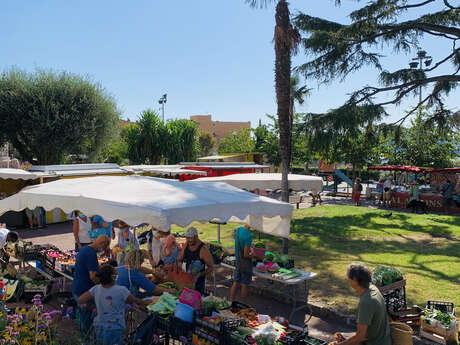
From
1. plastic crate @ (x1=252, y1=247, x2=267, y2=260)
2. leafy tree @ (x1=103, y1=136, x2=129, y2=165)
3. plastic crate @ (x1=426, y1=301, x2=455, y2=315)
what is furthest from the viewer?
leafy tree @ (x1=103, y1=136, x2=129, y2=165)

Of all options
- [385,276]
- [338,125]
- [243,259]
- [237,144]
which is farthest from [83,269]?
[237,144]

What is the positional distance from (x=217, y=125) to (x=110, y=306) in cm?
9958

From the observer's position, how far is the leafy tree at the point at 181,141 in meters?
37.6

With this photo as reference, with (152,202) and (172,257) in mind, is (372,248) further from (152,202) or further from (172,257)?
(152,202)

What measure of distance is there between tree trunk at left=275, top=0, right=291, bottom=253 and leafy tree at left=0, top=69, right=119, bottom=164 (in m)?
15.9

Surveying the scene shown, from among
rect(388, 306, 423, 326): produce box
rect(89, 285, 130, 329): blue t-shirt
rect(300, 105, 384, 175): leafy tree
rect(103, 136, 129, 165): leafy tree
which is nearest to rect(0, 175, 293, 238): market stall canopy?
rect(89, 285, 130, 329): blue t-shirt

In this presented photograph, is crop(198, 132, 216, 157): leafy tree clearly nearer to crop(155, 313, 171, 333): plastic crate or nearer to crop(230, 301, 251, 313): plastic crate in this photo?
crop(230, 301, 251, 313): plastic crate

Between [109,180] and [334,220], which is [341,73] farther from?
[109,180]

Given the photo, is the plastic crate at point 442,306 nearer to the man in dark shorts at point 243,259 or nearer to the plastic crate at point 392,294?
the plastic crate at point 392,294

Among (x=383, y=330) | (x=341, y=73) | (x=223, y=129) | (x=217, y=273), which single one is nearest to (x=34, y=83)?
(x=341, y=73)

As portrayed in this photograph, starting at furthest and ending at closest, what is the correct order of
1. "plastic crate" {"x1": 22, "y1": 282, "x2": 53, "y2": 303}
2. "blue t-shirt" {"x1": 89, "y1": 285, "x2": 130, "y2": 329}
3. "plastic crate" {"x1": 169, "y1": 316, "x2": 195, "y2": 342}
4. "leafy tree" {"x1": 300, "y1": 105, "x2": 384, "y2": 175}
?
"leafy tree" {"x1": 300, "y1": 105, "x2": 384, "y2": 175}
"plastic crate" {"x1": 22, "y1": 282, "x2": 53, "y2": 303}
"plastic crate" {"x1": 169, "y1": 316, "x2": 195, "y2": 342}
"blue t-shirt" {"x1": 89, "y1": 285, "x2": 130, "y2": 329}

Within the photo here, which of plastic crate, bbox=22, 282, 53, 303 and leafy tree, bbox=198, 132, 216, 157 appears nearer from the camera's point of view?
plastic crate, bbox=22, 282, 53, 303

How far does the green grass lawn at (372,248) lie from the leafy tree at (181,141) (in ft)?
70.9

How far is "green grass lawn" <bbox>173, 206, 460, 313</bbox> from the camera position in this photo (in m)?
7.66
